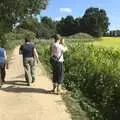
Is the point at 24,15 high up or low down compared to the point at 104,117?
up

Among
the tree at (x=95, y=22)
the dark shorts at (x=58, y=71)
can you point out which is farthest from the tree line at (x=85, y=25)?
the dark shorts at (x=58, y=71)

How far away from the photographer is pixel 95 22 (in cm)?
12556

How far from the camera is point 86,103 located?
13.4m

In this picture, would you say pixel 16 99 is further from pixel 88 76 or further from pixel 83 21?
pixel 83 21

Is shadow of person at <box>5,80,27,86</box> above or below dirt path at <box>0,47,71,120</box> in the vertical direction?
above

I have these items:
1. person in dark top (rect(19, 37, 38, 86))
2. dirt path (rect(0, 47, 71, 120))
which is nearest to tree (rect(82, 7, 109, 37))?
person in dark top (rect(19, 37, 38, 86))

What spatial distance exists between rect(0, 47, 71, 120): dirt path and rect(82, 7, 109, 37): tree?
349 ft

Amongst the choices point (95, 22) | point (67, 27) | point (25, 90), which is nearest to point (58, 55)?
point (25, 90)

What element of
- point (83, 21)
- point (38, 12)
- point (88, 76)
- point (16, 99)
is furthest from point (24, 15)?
point (83, 21)

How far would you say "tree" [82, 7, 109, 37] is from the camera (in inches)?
4870

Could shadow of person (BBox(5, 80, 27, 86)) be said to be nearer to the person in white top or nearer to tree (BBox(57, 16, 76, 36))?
the person in white top

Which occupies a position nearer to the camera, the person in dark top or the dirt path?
the dirt path

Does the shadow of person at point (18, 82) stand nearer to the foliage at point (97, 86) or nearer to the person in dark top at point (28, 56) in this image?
the person in dark top at point (28, 56)

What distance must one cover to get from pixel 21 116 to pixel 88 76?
6.87 metres
